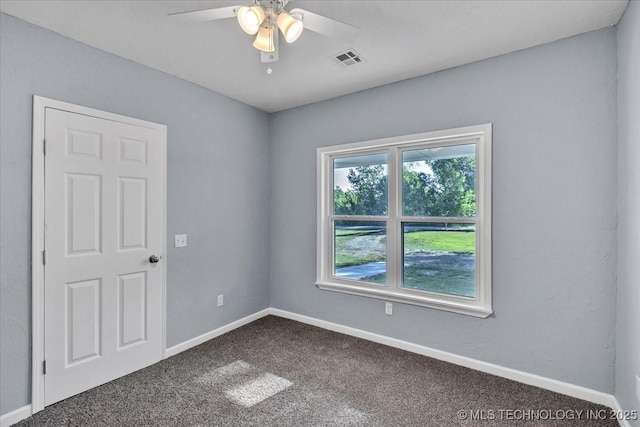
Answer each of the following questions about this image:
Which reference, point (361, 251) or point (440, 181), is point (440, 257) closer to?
point (440, 181)

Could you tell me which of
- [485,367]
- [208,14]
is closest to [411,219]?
[485,367]

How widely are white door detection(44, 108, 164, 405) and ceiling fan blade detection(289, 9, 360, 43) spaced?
180 cm

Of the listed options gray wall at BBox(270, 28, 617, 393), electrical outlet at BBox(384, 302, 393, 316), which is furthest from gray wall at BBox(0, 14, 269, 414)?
gray wall at BBox(270, 28, 617, 393)

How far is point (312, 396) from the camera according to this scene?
7.29 ft

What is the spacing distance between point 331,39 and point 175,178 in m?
1.82

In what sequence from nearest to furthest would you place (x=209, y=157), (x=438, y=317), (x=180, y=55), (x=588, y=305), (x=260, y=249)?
(x=588, y=305) < (x=180, y=55) < (x=438, y=317) < (x=209, y=157) < (x=260, y=249)

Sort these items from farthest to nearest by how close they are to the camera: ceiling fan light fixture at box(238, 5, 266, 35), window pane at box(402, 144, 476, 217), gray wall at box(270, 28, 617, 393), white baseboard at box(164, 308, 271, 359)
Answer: white baseboard at box(164, 308, 271, 359) < window pane at box(402, 144, 476, 217) < gray wall at box(270, 28, 617, 393) < ceiling fan light fixture at box(238, 5, 266, 35)

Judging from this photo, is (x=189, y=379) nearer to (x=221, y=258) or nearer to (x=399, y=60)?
(x=221, y=258)

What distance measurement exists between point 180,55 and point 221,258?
1.94m

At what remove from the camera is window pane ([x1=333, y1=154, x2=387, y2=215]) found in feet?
10.6

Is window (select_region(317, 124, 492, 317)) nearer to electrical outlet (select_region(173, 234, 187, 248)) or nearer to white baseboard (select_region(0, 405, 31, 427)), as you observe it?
electrical outlet (select_region(173, 234, 187, 248))

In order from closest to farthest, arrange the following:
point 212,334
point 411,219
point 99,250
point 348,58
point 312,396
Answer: point 312,396 < point 99,250 < point 348,58 < point 411,219 < point 212,334

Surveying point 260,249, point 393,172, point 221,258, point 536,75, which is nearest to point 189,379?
point 221,258

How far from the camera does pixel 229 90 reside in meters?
3.19
